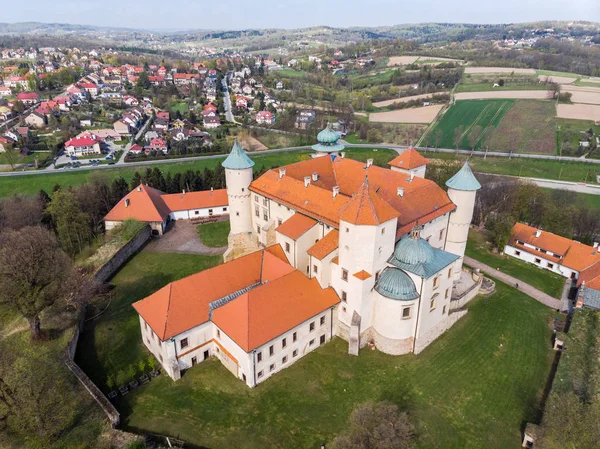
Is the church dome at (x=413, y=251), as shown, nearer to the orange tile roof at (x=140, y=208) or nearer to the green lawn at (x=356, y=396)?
the green lawn at (x=356, y=396)

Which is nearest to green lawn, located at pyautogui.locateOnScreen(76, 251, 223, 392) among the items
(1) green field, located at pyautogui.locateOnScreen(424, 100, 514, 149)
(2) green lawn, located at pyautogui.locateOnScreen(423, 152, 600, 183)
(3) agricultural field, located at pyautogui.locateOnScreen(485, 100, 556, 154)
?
(2) green lawn, located at pyautogui.locateOnScreen(423, 152, 600, 183)

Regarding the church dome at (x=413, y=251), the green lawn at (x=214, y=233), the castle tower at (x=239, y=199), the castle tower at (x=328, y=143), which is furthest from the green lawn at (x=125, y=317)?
the church dome at (x=413, y=251)

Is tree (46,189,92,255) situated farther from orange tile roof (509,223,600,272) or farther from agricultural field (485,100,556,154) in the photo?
agricultural field (485,100,556,154)

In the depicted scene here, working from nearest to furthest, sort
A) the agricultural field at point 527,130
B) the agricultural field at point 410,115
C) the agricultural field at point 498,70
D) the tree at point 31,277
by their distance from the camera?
the tree at point 31,277 → the agricultural field at point 527,130 → the agricultural field at point 410,115 → the agricultural field at point 498,70

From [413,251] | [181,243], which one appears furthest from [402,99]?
[413,251]

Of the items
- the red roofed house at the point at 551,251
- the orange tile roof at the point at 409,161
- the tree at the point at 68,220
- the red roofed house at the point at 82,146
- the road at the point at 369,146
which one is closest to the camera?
the red roofed house at the point at 551,251
